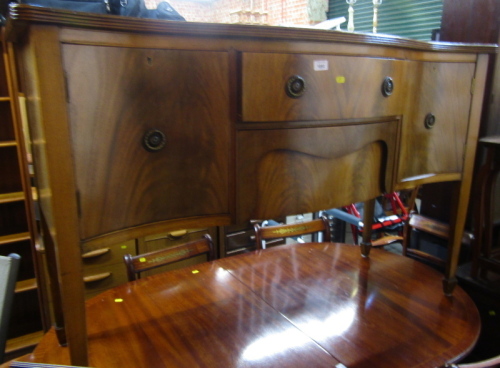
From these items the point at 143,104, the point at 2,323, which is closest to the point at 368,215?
the point at 143,104

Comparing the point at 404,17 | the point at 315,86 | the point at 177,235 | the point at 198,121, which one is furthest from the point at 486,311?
the point at 404,17

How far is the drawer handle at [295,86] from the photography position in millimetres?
1010

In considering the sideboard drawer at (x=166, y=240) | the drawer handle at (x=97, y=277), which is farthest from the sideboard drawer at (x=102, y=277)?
the sideboard drawer at (x=166, y=240)

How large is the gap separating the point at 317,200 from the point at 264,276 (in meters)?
0.62

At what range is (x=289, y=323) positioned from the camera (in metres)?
1.30

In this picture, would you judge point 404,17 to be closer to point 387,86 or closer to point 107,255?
point 387,86

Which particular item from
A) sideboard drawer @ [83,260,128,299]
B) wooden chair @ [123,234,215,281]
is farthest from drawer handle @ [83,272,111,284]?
wooden chair @ [123,234,215,281]

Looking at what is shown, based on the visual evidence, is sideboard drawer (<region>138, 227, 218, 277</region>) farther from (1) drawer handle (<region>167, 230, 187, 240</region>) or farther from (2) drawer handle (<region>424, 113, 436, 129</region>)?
(2) drawer handle (<region>424, 113, 436, 129</region>)

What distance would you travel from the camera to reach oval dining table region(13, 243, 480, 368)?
1.14 m

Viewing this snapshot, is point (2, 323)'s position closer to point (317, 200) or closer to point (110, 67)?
point (110, 67)

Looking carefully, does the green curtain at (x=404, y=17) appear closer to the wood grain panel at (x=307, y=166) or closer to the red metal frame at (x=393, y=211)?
the red metal frame at (x=393, y=211)

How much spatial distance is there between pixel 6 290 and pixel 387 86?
1275 mm

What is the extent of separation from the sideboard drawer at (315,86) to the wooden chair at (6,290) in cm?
83

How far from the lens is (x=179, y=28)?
86cm
